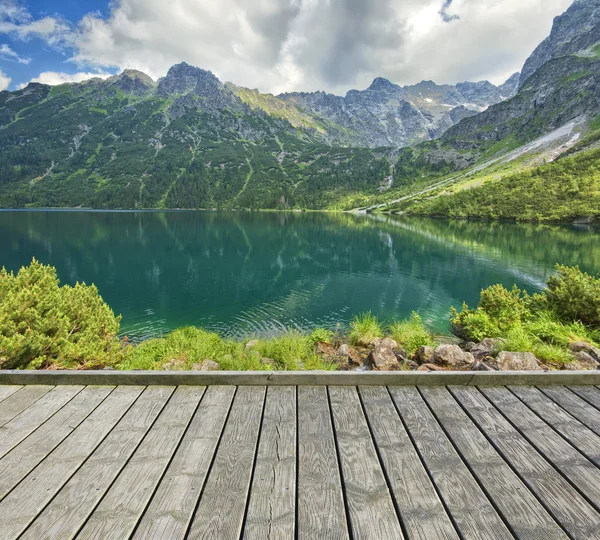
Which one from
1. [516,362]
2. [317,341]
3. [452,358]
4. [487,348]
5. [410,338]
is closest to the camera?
[516,362]

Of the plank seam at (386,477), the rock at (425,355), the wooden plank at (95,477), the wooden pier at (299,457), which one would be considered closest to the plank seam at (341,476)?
the wooden pier at (299,457)

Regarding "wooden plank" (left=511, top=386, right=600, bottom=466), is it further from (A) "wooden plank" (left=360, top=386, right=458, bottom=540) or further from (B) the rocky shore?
(B) the rocky shore

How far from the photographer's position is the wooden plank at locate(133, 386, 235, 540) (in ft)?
8.54

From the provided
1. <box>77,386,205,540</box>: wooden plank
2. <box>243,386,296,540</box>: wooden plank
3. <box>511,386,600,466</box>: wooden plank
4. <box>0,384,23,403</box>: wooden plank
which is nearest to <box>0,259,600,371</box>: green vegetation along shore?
<box>0,384,23,403</box>: wooden plank

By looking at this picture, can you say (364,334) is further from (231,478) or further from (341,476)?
(231,478)

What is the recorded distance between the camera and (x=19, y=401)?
14.9ft

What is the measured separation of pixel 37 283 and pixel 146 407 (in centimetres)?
911

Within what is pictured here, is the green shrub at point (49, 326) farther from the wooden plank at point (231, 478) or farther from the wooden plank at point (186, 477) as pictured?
the wooden plank at point (231, 478)

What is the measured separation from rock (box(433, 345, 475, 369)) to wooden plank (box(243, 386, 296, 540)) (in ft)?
31.5

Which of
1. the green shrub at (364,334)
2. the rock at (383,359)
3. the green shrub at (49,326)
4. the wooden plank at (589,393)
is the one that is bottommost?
the green shrub at (364,334)

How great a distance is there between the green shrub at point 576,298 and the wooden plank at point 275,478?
17.3 metres

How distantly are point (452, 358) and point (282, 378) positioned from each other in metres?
9.60

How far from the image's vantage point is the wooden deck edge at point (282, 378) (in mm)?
4922

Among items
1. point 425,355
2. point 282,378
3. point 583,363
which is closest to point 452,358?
point 425,355
